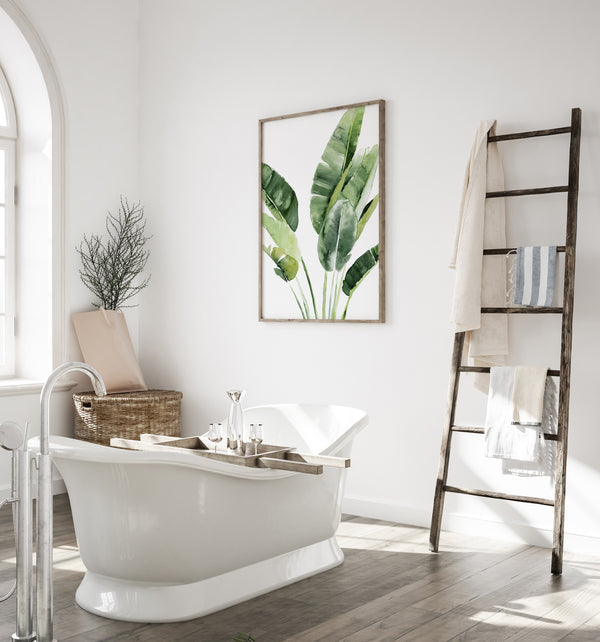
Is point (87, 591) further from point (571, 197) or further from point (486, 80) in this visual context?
point (486, 80)

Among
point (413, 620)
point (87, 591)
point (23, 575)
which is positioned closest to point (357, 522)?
point (413, 620)

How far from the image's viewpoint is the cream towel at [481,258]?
392 centimetres

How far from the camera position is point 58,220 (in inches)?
198

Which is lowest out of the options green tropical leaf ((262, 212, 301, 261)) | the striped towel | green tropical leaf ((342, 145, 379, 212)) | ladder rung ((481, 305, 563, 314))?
ladder rung ((481, 305, 563, 314))

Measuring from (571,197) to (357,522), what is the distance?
2034mm

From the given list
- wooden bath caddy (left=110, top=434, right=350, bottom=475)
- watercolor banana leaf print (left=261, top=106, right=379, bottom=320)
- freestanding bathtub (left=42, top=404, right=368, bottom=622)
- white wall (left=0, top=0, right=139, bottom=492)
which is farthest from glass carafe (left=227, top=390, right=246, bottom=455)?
white wall (left=0, top=0, right=139, bottom=492)

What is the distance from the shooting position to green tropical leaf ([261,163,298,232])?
478 cm

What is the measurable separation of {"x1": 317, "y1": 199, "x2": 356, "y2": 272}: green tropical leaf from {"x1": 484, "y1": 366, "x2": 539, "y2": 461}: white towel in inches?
46.3

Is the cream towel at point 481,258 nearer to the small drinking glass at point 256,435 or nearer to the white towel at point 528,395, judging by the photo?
the white towel at point 528,395

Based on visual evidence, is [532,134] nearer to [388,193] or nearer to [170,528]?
[388,193]

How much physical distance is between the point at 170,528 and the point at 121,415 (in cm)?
189

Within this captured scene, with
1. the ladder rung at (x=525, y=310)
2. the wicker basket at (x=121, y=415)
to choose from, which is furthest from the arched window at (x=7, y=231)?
the ladder rung at (x=525, y=310)

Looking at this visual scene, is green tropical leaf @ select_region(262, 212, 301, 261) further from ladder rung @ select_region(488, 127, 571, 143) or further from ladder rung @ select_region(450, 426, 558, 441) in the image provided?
ladder rung @ select_region(450, 426, 558, 441)

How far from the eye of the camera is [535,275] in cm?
379
